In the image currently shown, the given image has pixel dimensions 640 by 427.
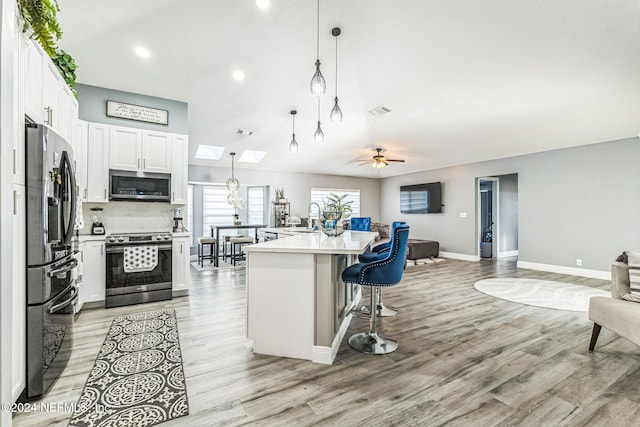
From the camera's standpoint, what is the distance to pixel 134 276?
3.90m

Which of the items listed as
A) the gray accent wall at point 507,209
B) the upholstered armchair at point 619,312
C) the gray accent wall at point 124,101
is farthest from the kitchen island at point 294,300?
the gray accent wall at point 507,209

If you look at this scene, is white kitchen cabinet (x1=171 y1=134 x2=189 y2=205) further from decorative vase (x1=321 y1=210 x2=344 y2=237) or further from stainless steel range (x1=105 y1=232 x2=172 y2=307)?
decorative vase (x1=321 y1=210 x2=344 y2=237)

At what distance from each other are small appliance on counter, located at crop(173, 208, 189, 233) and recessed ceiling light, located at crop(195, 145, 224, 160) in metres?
3.05

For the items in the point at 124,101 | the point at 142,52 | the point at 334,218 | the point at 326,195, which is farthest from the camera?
the point at 326,195

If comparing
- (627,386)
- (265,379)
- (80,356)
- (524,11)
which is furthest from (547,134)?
(80,356)

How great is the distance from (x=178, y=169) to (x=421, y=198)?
21.7 feet

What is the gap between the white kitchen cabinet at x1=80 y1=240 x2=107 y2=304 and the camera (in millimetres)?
3686

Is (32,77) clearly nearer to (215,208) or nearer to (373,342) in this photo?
(373,342)

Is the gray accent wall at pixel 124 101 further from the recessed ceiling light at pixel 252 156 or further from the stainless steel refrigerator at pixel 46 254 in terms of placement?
the recessed ceiling light at pixel 252 156

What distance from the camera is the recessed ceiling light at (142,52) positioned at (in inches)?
138

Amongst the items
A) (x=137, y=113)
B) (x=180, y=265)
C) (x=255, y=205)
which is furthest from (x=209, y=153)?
(x=180, y=265)

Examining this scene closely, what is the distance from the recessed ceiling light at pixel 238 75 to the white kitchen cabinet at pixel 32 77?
7.54ft

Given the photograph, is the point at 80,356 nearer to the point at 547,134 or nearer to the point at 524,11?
the point at 524,11

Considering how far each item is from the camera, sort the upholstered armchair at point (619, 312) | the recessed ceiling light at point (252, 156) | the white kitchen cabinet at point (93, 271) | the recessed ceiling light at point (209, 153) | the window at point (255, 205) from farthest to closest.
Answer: the window at point (255, 205), the recessed ceiling light at point (252, 156), the recessed ceiling light at point (209, 153), the white kitchen cabinet at point (93, 271), the upholstered armchair at point (619, 312)
